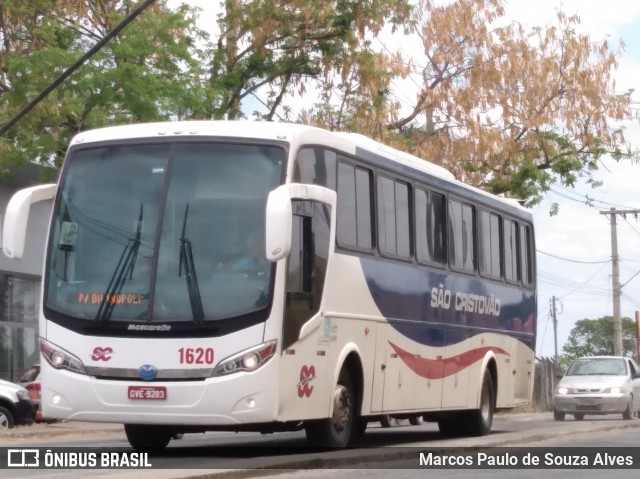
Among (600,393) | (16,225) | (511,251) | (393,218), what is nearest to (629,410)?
(600,393)

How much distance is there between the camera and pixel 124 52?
2816 cm

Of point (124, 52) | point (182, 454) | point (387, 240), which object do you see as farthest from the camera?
point (124, 52)

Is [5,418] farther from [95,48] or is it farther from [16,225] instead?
[16,225]

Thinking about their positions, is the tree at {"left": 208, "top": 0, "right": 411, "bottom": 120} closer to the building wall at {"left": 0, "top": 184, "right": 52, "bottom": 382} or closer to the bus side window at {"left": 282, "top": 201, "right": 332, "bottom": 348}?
the building wall at {"left": 0, "top": 184, "right": 52, "bottom": 382}

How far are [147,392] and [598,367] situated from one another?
897 inches

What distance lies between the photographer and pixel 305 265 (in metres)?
14.9

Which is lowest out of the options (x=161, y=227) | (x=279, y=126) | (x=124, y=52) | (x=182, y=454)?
(x=182, y=454)

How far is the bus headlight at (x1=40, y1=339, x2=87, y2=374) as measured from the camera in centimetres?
1448

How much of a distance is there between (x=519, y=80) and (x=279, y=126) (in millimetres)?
22444

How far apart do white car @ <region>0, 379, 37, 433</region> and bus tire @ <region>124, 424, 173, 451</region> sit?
8.36 meters

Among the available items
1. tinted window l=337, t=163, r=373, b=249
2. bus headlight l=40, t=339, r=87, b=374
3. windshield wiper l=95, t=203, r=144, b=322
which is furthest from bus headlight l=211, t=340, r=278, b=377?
tinted window l=337, t=163, r=373, b=249

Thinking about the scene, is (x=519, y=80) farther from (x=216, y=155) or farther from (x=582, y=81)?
(x=216, y=155)

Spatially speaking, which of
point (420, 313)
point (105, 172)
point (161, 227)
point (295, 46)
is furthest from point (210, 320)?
point (295, 46)

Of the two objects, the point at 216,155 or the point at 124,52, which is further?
the point at 124,52
